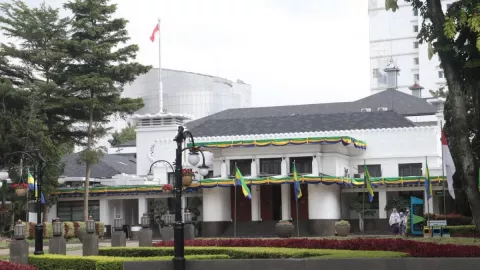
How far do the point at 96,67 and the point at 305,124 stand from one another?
14786mm

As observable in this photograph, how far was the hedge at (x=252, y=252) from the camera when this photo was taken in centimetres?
2095

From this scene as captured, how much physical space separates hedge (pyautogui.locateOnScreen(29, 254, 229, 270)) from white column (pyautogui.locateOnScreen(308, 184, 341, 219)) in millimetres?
28137

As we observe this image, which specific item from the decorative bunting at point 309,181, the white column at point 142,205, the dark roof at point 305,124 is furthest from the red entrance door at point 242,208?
the white column at point 142,205

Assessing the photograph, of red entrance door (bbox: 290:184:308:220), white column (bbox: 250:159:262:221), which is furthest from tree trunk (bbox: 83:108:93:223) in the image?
red entrance door (bbox: 290:184:308:220)

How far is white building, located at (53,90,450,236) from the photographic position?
169ft

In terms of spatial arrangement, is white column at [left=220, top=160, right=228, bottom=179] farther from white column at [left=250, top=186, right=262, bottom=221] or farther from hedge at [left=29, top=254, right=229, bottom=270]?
hedge at [left=29, top=254, right=229, bottom=270]

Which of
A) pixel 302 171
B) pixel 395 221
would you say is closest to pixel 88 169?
pixel 302 171

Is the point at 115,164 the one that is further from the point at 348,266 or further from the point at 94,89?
the point at 348,266

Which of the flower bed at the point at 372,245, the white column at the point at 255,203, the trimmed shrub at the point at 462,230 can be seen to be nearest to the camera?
the flower bed at the point at 372,245

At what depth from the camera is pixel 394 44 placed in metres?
104

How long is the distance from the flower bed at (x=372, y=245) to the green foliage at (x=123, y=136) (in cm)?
7403

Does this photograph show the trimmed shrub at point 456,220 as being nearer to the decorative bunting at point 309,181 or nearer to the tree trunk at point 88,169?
the decorative bunting at point 309,181

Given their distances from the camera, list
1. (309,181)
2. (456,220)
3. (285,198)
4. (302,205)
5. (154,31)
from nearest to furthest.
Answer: (456,220) < (309,181) < (285,198) < (302,205) < (154,31)

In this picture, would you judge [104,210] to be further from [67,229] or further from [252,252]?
[252,252]
